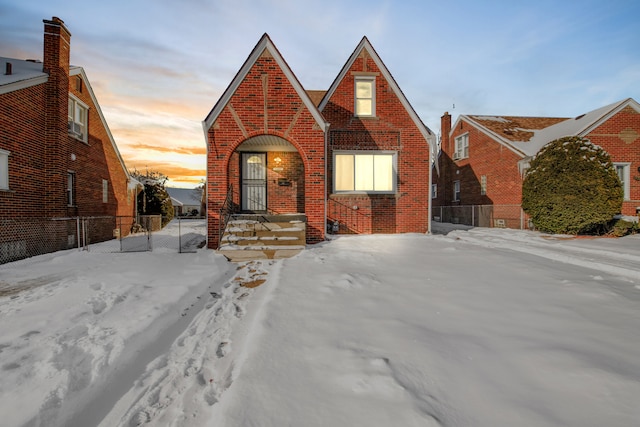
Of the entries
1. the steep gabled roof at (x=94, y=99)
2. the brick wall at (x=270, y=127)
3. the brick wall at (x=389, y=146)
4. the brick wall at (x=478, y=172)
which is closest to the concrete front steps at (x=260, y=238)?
the brick wall at (x=270, y=127)

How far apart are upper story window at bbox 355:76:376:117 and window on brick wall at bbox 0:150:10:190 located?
12650 millimetres

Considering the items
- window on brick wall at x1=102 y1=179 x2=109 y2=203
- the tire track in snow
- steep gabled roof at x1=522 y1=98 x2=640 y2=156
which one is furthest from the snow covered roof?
steep gabled roof at x1=522 y1=98 x2=640 y2=156

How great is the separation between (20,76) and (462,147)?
25155mm

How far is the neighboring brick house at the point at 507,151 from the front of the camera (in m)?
15.7

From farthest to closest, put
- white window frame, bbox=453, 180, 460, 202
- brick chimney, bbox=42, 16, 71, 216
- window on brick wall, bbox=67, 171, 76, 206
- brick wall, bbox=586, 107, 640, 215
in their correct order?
white window frame, bbox=453, 180, 460, 202, brick wall, bbox=586, 107, 640, 215, window on brick wall, bbox=67, 171, 76, 206, brick chimney, bbox=42, 16, 71, 216

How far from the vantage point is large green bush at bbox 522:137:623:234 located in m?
11.4

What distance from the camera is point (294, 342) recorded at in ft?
10.1

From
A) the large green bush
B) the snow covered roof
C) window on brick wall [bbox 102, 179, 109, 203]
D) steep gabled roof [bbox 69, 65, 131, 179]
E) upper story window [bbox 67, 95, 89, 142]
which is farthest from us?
window on brick wall [bbox 102, 179, 109, 203]

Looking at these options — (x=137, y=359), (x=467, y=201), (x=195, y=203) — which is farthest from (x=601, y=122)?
(x=195, y=203)

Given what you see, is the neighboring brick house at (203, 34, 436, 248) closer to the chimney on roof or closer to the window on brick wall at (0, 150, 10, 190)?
the window on brick wall at (0, 150, 10, 190)

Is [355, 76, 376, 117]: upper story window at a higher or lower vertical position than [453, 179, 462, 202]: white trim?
higher

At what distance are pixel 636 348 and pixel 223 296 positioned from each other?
17.6ft

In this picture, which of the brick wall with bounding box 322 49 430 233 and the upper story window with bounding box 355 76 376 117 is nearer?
the brick wall with bounding box 322 49 430 233

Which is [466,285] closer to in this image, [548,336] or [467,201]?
[548,336]
